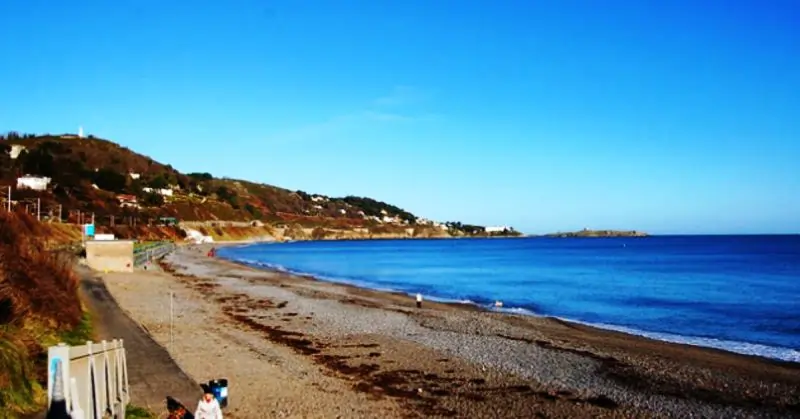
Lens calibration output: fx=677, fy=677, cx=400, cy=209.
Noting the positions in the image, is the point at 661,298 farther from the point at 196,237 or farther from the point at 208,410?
Result: the point at 196,237

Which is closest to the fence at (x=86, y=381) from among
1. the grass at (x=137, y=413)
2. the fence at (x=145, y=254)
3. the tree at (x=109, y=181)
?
the grass at (x=137, y=413)

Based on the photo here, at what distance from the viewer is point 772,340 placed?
22.9 m

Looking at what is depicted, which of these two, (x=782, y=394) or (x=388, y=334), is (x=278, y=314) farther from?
(x=782, y=394)

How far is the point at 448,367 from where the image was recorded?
53.2 ft

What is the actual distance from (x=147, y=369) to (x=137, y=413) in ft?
10.8

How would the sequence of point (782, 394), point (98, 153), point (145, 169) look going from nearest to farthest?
point (782, 394) < point (98, 153) < point (145, 169)

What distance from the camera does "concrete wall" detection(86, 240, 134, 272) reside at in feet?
130

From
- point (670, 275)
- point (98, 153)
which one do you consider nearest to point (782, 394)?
point (670, 275)

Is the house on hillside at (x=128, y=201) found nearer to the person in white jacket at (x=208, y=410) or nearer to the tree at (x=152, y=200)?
the tree at (x=152, y=200)

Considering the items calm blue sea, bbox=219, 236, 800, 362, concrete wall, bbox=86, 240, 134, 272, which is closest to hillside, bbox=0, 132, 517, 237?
concrete wall, bbox=86, 240, 134, 272

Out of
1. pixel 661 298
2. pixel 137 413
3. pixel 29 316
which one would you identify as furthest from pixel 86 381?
pixel 661 298

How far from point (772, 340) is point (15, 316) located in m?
22.4

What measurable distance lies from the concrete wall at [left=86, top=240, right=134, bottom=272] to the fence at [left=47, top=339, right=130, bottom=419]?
32.7 metres

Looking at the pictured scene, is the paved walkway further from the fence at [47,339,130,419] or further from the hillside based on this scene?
the hillside
